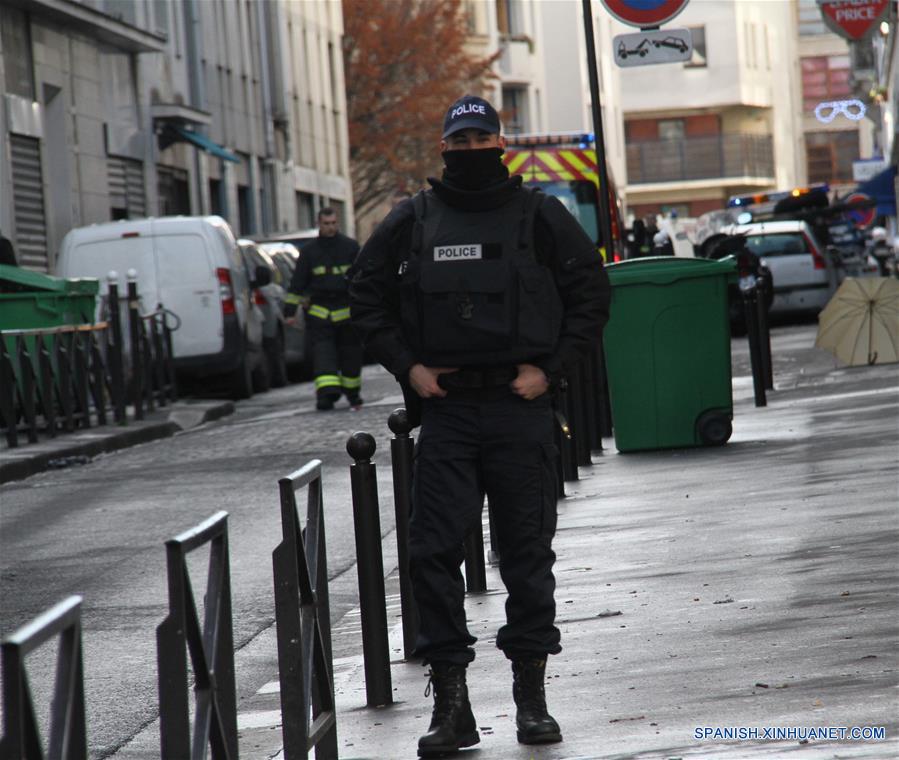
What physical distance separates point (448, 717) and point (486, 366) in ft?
3.05

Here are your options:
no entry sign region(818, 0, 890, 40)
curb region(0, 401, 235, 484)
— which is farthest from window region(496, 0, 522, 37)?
curb region(0, 401, 235, 484)

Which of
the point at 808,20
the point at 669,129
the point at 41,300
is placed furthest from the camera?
the point at 808,20

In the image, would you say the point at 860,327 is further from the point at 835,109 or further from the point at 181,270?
the point at 835,109

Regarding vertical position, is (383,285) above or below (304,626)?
above

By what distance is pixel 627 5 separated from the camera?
14.3 meters

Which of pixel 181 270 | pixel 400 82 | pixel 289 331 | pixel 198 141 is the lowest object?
pixel 289 331

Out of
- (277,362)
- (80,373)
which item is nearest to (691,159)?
(277,362)

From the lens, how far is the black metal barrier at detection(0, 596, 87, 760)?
319 centimetres

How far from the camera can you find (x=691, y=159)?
297 ft

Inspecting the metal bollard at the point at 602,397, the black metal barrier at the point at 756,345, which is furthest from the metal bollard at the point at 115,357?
the black metal barrier at the point at 756,345

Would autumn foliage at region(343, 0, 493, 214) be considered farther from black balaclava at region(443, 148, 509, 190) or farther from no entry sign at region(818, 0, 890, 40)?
black balaclava at region(443, 148, 509, 190)

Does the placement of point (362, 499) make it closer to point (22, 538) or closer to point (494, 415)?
point (494, 415)

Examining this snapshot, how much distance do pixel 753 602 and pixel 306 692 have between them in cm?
271

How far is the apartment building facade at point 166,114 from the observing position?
3048 centimetres
